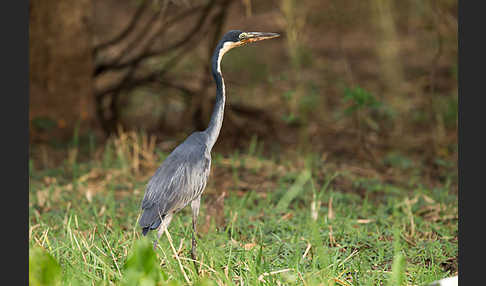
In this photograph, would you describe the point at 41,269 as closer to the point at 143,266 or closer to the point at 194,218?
the point at 143,266

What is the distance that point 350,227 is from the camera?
3.83m

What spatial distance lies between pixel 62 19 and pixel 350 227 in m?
3.68

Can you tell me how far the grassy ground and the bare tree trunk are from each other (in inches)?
23.2

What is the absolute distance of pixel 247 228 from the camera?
393 centimetres

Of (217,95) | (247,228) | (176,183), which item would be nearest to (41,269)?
(176,183)

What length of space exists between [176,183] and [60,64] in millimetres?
3409

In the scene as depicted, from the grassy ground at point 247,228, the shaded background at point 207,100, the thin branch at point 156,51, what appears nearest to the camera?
the grassy ground at point 247,228

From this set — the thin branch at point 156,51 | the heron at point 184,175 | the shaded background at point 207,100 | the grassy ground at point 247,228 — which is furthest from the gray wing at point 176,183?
the thin branch at point 156,51

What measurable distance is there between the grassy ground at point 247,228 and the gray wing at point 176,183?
0.67 ft

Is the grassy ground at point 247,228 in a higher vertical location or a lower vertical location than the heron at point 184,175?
lower

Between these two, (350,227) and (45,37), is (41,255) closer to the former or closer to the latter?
(350,227)

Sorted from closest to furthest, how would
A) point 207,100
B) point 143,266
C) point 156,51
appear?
point 143,266
point 207,100
point 156,51

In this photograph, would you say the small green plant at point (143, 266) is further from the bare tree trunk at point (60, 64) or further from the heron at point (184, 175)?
the bare tree trunk at point (60, 64)

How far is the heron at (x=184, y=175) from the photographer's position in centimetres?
302
